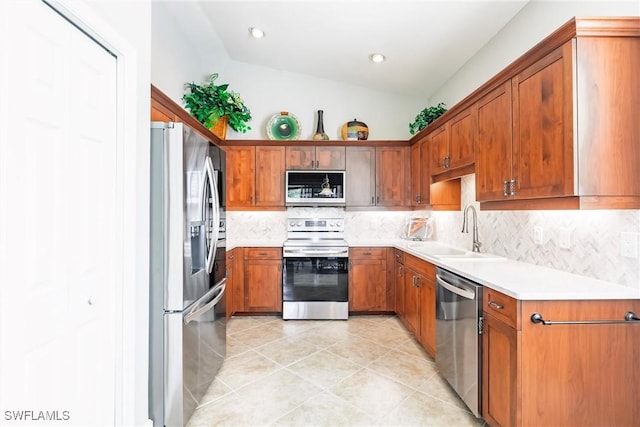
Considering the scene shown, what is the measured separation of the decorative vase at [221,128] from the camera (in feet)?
12.4

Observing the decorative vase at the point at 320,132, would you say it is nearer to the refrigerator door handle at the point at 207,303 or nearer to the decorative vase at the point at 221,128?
the decorative vase at the point at 221,128

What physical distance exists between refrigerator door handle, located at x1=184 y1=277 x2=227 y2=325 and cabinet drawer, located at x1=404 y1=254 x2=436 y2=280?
172cm

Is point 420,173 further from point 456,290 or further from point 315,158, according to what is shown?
point 456,290

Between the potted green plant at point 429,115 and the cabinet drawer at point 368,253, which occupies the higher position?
the potted green plant at point 429,115

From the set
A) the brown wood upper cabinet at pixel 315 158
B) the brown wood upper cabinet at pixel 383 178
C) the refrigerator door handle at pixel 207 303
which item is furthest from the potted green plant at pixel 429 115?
the refrigerator door handle at pixel 207 303

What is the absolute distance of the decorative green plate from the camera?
13.7ft

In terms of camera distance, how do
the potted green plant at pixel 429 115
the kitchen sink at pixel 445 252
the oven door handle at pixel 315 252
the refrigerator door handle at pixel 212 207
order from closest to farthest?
the refrigerator door handle at pixel 212 207 < the kitchen sink at pixel 445 252 < the potted green plant at pixel 429 115 < the oven door handle at pixel 315 252

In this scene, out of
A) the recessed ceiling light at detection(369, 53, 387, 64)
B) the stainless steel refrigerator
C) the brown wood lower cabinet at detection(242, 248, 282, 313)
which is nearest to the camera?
the stainless steel refrigerator

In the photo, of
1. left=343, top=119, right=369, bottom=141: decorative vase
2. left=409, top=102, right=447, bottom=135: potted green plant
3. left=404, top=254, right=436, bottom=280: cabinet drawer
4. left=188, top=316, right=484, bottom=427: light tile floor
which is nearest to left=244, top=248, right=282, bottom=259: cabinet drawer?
left=188, top=316, right=484, bottom=427: light tile floor

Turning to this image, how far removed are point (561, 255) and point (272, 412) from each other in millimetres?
2107

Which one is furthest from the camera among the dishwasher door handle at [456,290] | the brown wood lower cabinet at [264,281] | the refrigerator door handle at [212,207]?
the brown wood lower cabinet at [264,281]

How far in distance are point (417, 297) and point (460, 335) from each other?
0.97 m

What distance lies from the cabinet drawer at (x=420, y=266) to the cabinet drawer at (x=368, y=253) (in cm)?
46

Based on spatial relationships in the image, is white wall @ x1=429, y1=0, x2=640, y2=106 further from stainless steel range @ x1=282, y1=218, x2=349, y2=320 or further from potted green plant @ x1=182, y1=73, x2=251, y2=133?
potted green plant @ x1=182, y1=73, x2=251, y2=133
